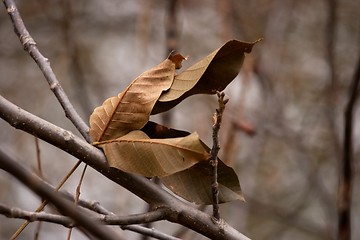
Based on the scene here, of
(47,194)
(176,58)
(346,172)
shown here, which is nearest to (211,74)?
(176,58)

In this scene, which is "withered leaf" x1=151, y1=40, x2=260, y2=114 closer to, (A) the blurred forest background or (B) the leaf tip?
(B) the leaf tip

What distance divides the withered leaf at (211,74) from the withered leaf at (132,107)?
0.01 m

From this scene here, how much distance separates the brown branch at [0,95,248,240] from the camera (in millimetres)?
621

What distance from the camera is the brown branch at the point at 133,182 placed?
621mm

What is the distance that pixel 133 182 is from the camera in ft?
2.08

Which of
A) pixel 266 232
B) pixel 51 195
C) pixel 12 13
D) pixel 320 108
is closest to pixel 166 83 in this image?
pixel 12 13

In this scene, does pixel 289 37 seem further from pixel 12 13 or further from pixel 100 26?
pixel 12 13

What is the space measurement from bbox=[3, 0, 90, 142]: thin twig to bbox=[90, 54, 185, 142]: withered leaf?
0.02 metres

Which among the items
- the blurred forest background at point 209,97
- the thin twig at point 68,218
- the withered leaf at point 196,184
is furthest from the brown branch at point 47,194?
the blurred forest background at point 209,97

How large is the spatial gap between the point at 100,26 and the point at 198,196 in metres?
2.11

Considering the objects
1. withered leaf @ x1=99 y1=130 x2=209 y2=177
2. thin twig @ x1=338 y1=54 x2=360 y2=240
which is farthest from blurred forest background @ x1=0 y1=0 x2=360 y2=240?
withered leaf @ x1=99 y1=130 x2=209 y2=177

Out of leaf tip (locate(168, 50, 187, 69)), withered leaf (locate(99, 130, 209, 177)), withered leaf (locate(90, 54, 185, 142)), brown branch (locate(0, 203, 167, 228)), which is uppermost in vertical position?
leaf tip (locate(168, 50, 187, 69))

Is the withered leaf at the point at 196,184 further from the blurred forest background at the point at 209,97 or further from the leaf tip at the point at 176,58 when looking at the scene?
the blurred forest background at the point at 209,97

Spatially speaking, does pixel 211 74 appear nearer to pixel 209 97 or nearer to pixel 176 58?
pixel 176 58
